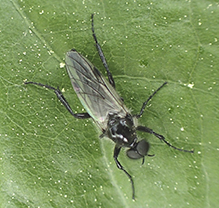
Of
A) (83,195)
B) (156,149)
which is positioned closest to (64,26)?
(156,149)

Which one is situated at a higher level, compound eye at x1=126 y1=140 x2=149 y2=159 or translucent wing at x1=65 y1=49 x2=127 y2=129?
translucent wing at x1=65 y1=49 x2=127 y2=129

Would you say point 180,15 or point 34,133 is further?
point 34,133

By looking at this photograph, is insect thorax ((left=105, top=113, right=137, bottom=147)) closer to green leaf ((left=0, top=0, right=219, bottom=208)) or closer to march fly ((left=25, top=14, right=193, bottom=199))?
march fly ((left=25, top=14, right=193, bottom=199))

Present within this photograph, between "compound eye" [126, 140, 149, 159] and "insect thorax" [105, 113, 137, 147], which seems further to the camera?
"insect thorax" [105, 113, 137, 147]

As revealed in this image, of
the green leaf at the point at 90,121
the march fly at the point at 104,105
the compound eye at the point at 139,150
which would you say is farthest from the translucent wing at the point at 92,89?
the compound eye at the point at 139,150

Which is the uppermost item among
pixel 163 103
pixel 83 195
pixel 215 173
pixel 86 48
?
pixel 86 48

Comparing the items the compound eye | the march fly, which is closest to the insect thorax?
the march fly

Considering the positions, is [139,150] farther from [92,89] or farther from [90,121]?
[92,89]

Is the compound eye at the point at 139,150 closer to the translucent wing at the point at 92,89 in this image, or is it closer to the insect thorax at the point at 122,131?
the insect thorax at the point at 122,131

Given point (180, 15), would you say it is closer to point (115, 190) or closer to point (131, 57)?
point (131, 57)
